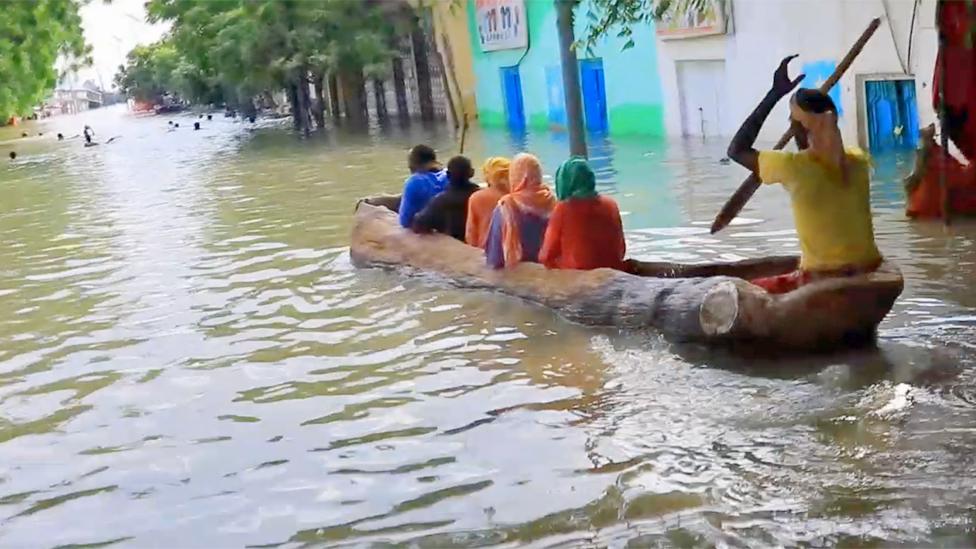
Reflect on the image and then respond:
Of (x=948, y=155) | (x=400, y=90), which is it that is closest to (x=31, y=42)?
(x=400, y=90)

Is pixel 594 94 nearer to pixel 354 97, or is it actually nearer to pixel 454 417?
pixel 354 97

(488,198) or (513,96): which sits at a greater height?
(513,96)

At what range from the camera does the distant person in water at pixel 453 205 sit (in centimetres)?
991

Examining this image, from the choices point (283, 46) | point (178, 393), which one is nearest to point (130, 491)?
point (178, 393)

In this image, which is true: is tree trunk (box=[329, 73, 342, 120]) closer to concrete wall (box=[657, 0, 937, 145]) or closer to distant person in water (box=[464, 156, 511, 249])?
concrete wall (box=[657, 0, 937, 145])

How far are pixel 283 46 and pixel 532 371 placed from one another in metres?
28.9

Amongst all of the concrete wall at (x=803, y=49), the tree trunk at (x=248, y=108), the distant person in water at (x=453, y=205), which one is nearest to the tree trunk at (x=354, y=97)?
the tree trunk at (x=248, y=108)

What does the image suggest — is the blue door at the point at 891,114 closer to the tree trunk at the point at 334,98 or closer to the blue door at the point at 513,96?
the blue door at the point at 513,96

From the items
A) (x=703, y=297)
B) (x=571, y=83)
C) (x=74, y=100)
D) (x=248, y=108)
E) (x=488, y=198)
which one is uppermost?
(x=74, y=100)

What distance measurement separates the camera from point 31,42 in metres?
40.2

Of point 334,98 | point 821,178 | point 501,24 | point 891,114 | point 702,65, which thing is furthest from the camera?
point 334,98

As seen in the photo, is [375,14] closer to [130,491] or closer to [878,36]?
[878,36]

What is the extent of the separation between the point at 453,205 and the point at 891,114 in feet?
28.2

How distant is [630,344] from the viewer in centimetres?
710
